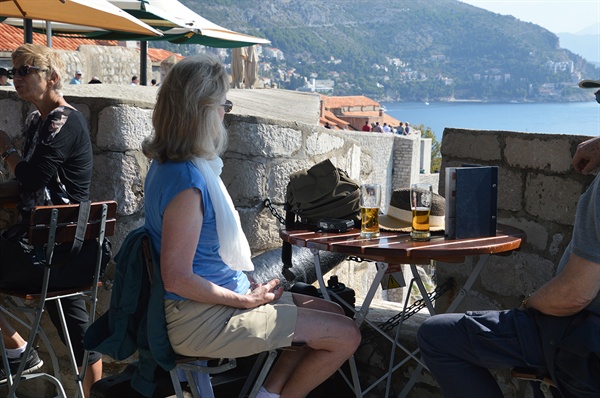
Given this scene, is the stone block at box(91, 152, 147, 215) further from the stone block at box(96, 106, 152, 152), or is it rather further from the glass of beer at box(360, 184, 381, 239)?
the glass of beer at box(360, 184, 381, 239)

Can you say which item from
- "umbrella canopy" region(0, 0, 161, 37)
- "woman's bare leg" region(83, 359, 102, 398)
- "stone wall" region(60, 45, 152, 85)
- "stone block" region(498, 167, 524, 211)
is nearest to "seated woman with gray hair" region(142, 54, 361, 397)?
"stone block" region(498, 167, 524, 211)

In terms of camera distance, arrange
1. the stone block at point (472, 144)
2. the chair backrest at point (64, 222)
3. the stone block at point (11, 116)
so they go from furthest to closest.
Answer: the stone block at point (11, 116) → the stone block at point (472, 144) → the chair backrest at point (64, 222)

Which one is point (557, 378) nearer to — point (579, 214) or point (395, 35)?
point (579, 214)

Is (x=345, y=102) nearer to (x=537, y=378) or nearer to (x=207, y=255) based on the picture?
(x=207, y=255)

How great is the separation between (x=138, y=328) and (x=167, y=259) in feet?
0.93

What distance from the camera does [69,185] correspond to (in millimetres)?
3418

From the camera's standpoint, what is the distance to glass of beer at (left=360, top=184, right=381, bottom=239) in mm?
2838

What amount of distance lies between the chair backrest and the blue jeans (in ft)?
4.79

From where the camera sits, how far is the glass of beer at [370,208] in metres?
2.84

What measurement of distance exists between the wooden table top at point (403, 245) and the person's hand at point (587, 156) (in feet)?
1.02

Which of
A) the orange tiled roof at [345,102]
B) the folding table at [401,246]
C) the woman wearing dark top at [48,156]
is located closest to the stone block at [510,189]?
the folding table at [401,246]

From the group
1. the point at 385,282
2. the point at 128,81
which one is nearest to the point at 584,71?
the point at 128,81

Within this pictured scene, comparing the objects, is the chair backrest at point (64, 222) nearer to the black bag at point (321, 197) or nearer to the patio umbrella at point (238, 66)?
the black bag at point (321, 197)

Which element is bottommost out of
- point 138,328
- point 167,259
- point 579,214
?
point 138,328
